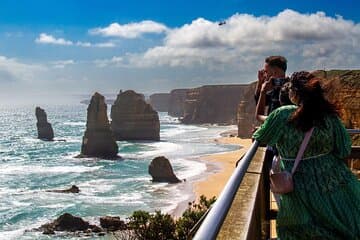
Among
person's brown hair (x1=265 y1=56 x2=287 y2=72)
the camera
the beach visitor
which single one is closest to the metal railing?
the beach visitor

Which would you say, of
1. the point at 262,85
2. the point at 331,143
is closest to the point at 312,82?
the point at 331,143

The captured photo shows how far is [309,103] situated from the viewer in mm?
3365

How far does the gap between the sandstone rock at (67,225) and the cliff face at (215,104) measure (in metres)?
135

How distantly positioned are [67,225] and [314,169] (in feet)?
103

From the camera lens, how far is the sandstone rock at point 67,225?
3234 cm

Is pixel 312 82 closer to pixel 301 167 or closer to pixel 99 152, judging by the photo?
pixel 301 167

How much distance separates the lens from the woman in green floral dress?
123 inches

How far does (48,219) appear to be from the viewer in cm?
3597

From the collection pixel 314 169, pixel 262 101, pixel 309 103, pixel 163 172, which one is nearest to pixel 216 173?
pixel 163 172

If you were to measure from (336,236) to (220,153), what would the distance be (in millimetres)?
74850

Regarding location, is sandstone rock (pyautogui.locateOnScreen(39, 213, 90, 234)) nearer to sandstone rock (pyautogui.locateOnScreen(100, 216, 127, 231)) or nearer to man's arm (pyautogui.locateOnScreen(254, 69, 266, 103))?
sandstone rock (pyautogui.locateOnScreen(100, 216, 127, 231))

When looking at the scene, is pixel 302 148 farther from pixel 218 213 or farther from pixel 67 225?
pixel 67 225

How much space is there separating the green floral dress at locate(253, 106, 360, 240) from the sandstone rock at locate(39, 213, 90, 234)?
1206 inches

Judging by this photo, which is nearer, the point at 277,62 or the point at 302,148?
the point at 302,148
